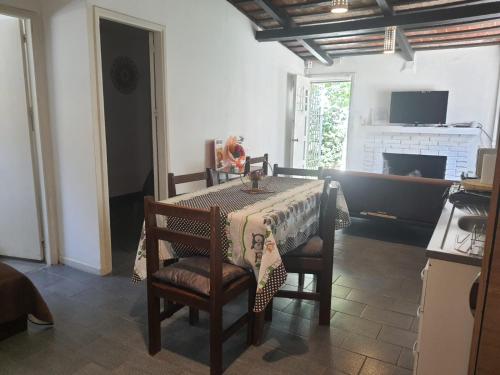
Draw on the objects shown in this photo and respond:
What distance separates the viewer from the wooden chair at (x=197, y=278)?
5.70 feet

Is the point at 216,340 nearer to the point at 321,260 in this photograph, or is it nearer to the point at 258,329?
the point at 258,329

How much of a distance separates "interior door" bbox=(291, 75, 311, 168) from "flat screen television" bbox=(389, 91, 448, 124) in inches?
56.9

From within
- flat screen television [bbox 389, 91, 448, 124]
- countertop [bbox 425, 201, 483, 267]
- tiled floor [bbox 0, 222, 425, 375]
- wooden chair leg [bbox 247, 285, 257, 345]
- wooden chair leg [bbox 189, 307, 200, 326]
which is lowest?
tiled floor [bbox 0, 222, 425, 375]

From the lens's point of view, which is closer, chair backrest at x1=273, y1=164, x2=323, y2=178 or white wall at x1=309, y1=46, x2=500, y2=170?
chair backrest at x1=273, y1=164, x2=323, y2=178

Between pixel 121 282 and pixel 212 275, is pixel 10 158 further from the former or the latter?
Result: pixel 212 275

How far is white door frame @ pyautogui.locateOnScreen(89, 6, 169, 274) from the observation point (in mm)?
2844

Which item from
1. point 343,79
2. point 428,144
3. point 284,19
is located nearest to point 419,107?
point 428,144

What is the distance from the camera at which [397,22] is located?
4.34 metres

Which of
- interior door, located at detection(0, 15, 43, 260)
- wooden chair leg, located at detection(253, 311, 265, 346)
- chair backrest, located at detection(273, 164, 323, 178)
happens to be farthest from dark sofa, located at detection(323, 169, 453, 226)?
interior door, located at detection(0, 15, 43, 260)

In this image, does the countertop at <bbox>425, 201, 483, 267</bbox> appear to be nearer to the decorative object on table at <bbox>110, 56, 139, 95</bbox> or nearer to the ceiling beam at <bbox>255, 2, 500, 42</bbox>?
the ceiling beam at <bbox>255, 2, 500, 42</bbox>

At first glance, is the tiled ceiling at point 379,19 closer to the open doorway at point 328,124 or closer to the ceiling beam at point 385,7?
the ceiling beam at point 385,7

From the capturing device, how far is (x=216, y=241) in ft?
5.64

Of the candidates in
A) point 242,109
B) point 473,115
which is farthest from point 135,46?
point 473,115

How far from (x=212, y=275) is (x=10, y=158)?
2.45 metres
